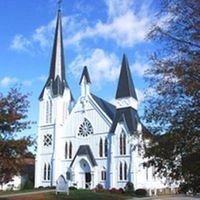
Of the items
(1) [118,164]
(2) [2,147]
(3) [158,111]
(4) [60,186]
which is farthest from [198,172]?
(1) [118,164]

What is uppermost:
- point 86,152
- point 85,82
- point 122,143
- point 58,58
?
point 58,58

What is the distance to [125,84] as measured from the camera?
180 ft

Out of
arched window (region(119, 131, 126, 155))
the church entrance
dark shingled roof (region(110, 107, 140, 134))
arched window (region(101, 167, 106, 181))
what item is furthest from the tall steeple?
arched window (region(101, 167, 106, 181))

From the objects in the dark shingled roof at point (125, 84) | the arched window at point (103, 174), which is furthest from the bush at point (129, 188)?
the dark shingled roof at point (125, 84)

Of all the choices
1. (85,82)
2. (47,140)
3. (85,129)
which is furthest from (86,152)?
(85,82)

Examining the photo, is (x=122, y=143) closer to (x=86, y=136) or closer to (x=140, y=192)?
(x=86, y=136)

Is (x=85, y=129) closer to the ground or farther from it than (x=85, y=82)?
closer to the ground

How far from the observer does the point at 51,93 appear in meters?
61.8

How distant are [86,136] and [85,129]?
1.14 m

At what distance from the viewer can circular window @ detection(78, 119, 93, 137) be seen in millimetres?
56250

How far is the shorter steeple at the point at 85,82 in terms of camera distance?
188 feet

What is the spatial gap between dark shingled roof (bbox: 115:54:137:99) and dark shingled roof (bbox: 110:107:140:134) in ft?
7.45

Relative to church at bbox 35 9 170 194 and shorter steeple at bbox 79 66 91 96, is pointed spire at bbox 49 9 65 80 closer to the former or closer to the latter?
church at bbox 35 9 170 194

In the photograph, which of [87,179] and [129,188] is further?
[87,179]
